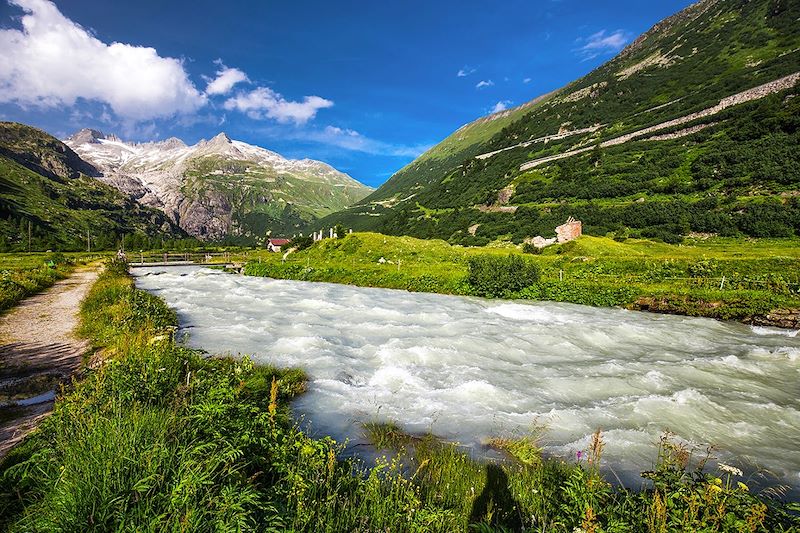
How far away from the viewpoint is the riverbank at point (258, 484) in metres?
3.85

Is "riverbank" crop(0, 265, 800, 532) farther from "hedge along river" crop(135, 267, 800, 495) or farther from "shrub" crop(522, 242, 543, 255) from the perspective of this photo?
"shrub" crop(522, 242, 543, 255)

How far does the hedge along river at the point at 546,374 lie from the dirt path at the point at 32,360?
4468 mm

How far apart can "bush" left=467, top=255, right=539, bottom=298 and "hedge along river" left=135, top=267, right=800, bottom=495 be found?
5880mm

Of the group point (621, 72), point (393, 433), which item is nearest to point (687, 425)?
point (393, 433)

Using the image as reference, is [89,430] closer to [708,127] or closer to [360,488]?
[360,488]

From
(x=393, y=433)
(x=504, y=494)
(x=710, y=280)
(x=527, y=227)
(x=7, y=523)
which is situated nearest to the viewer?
(x=7, y=523)

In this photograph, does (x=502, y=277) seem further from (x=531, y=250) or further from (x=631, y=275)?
(x=531, y=250)

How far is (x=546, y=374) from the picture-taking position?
44.0 ft

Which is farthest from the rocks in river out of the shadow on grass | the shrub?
the shrub

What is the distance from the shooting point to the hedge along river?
30.1ft

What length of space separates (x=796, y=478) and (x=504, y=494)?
6914 mm

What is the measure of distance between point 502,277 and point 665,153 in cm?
8778

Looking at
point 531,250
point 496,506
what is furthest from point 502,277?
point 496,506

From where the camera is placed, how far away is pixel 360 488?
527 cm
